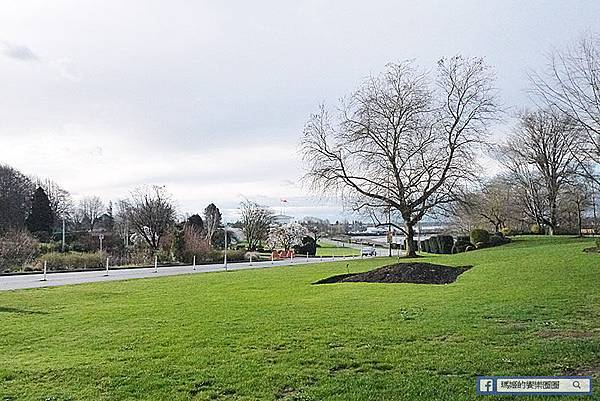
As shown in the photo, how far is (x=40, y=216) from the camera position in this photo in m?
55.5

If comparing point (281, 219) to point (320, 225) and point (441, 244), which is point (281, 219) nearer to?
point (320, 225)

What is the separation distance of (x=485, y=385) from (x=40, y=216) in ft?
186

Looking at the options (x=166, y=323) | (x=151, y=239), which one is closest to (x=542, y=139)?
(x=151, y=239)

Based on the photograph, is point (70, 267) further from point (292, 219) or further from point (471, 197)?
point (292, 219)

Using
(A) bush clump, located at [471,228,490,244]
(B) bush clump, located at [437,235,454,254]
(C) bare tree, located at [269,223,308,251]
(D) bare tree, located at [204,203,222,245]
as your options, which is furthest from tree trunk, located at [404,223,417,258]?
(D) bare tree, located at [204,203,222,245]

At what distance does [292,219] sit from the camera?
69.7 m

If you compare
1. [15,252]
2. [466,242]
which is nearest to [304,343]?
[15,252]

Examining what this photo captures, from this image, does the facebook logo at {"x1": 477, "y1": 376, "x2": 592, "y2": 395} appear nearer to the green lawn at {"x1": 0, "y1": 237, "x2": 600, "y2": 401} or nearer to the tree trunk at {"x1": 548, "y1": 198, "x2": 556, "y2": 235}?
the green lawn at {"x1": 0, "y1": 237, "x2": 600, "y2": 401}

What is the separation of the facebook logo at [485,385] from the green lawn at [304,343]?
3.7 inches

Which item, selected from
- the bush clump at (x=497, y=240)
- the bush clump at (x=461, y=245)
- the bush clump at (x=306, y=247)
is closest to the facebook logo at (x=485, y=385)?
the bush clump at (x=497, y=240)

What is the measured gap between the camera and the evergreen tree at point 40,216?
55.2m

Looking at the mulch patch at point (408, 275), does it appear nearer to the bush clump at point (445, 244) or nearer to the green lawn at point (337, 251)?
the bush clump at point (445, 244)

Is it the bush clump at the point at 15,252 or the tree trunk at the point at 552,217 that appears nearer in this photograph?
the bush clump at the point at 15,252

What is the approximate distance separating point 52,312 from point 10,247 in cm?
2434
